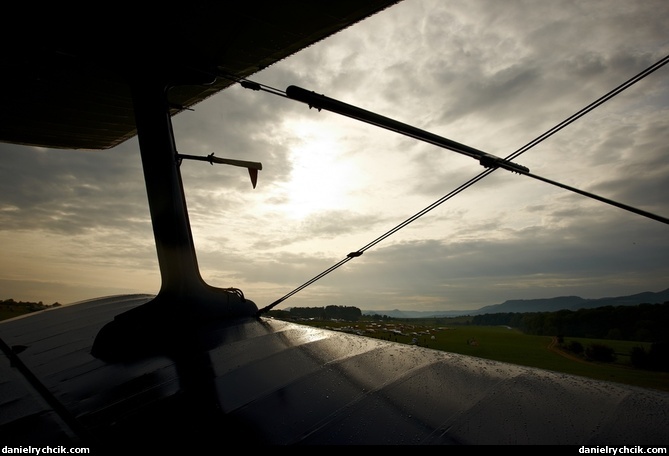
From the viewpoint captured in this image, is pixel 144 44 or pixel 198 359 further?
pixel 144 44

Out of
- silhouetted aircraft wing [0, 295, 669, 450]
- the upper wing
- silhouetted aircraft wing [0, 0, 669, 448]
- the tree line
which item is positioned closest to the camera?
silhouetted aircraft wing [0, 295, 669, 450]

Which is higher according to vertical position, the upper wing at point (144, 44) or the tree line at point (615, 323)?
the upper wing at point (144, 44)

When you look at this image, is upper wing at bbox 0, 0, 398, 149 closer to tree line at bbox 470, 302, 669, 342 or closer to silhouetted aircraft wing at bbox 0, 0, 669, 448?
silhouetted aircraft wing at bbox 0, 0, 669, 448

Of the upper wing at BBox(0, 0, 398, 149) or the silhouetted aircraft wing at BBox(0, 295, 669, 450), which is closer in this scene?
the silhouetted aircraft wing at BBox(0, 295, 669, 450)

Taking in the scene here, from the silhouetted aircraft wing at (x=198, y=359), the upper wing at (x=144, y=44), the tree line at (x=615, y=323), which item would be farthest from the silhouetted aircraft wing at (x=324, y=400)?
the tree line at (x=615, y=323)

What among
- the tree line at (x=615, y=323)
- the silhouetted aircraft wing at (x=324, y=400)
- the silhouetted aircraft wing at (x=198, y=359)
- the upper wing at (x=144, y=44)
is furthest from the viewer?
the tree line at (x=615, y=323)

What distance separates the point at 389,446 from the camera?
209cm

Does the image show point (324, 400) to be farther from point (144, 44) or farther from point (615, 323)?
point (615, 323)

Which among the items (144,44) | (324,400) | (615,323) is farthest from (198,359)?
(615,323)

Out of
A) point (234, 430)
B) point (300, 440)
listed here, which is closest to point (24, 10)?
point (234, 430)

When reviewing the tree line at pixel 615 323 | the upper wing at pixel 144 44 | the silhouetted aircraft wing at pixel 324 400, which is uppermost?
the upper wing at pixel 144 44

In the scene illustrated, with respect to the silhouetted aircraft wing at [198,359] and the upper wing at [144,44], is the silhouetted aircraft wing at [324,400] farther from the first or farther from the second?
the upper wing at [144,44]

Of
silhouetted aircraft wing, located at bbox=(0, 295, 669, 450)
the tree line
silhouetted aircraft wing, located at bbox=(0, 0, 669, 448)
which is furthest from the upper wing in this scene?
the tree line

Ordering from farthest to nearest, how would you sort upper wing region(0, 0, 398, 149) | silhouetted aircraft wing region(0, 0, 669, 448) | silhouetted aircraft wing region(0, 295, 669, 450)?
upper wing region(0, 0, 398, 149) < silhouetted aircraft wing region(0, 0, 669, 448) < silhouetted aircraft wing region(0, 295, 669, 450)
